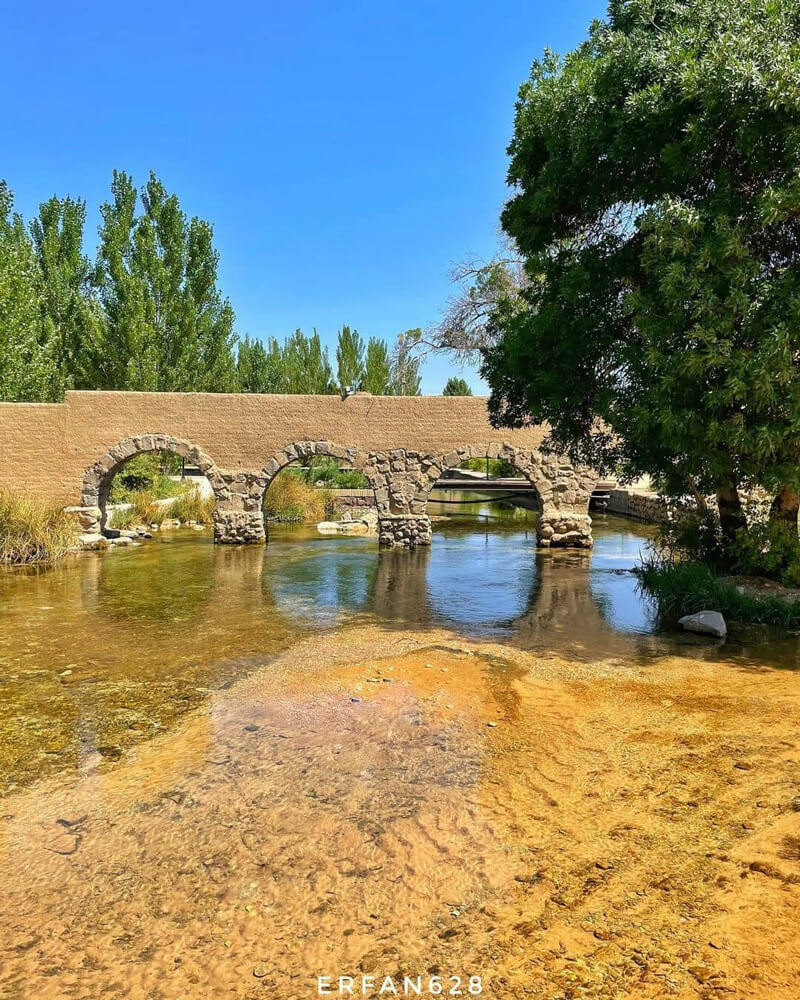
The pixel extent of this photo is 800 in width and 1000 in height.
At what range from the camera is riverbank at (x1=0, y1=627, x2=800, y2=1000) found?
2.52 m

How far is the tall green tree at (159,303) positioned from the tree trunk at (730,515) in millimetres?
19889

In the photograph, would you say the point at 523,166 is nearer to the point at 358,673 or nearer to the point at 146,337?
the point at 358,673

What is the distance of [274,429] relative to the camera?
1493 cm

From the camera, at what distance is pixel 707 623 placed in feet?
24.4

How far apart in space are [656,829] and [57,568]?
11.7 metres

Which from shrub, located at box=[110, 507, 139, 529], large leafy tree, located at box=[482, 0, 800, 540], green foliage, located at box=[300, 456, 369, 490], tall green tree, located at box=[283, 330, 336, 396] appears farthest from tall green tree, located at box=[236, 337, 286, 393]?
large leafy tree, located at box=[482, 0, 800, 540]

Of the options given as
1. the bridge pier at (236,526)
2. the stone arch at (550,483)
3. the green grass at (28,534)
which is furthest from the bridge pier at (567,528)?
the green grass at (28,534)

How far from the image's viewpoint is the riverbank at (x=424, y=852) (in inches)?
99.2

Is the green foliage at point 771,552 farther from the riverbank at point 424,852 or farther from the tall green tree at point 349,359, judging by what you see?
the tall green tree at point 349,359

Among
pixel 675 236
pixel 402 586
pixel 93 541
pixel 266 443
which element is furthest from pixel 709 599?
pixel 93 541

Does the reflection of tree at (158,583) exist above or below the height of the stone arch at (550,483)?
below

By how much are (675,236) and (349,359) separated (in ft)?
108

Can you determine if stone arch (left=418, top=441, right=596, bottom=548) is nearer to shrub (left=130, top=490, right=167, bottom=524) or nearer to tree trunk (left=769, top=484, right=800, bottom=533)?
tree trunk (left=769, top=484, right=800, bottom=533)

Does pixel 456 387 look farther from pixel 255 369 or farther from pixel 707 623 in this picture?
pixel 707 623
